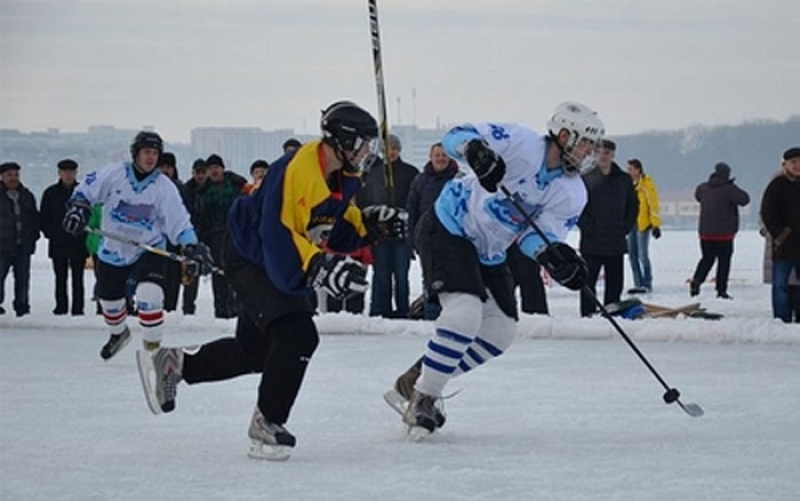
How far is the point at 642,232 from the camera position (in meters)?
15.7

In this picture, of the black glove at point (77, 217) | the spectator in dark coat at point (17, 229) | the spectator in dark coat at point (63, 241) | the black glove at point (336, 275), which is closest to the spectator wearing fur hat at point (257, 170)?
the spectator in dark coat at point (63, 241)

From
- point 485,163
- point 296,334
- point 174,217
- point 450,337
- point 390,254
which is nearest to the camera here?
point 296,334

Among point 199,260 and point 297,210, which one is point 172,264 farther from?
point 297,210

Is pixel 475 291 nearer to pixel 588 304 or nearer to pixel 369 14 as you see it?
pixel 369 14

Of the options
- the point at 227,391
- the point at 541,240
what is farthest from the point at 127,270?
the point at 541,240

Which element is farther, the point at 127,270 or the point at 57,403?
the point at 127,270

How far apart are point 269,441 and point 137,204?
3.67 metres

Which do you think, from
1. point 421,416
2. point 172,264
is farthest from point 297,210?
point 172,264

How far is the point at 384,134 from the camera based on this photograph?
654 cm

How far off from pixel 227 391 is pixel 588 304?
192 inches

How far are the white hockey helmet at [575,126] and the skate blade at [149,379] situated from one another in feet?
5.71

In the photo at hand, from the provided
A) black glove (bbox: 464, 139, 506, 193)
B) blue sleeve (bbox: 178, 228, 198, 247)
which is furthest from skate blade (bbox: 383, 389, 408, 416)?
blue sleeve (bbox: 178, 228, 198, 247)

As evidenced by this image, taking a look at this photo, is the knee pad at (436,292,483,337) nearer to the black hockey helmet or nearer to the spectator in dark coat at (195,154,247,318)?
the black hockey helmet

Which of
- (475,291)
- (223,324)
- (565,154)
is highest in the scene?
(565,154)
